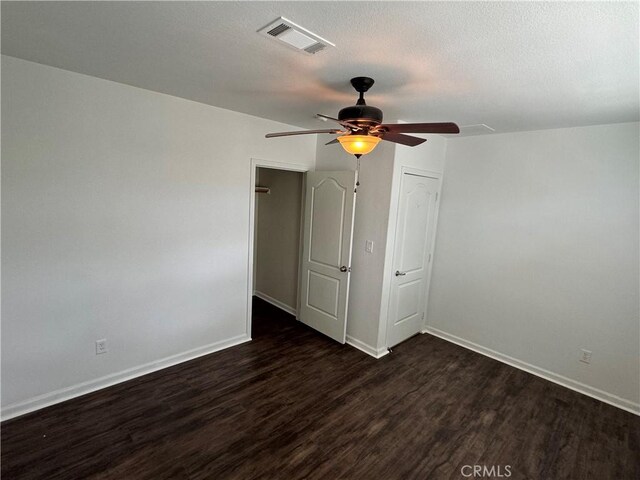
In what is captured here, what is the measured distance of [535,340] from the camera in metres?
3.28

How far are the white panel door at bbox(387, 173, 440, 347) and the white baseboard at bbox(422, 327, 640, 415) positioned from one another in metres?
0.48

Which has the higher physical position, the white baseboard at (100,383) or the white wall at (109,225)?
the white wall at (109,225)

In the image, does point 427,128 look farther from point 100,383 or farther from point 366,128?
point 100,383

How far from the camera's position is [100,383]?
266cm

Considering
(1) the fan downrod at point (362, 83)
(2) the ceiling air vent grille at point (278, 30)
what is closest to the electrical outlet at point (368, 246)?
(1) the fan downrod at point (362, 83)

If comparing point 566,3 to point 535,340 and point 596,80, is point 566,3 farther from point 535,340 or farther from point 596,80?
point 535,340

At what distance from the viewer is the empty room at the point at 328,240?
165cm

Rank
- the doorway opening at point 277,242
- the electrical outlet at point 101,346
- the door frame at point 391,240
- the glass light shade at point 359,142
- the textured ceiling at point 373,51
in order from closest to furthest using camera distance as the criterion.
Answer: the textured ceiling at point 373,51 → the glass light shade at point 359,142 → the electrical outlet at point 101,346 → the door frame at point 391,240 → the doorway opening at point 277,242

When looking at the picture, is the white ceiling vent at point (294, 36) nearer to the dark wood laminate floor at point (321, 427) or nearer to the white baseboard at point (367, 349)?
the dark wood laminate floor at point (321, 427)

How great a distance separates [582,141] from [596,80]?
1294mm

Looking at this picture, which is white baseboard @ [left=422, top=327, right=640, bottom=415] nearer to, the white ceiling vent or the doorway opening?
the doorway opening

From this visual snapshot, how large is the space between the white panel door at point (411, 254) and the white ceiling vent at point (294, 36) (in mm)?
1916

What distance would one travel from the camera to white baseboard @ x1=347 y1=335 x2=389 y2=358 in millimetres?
3464

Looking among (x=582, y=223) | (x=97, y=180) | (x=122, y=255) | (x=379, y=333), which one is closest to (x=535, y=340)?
(x=582, y=223)
